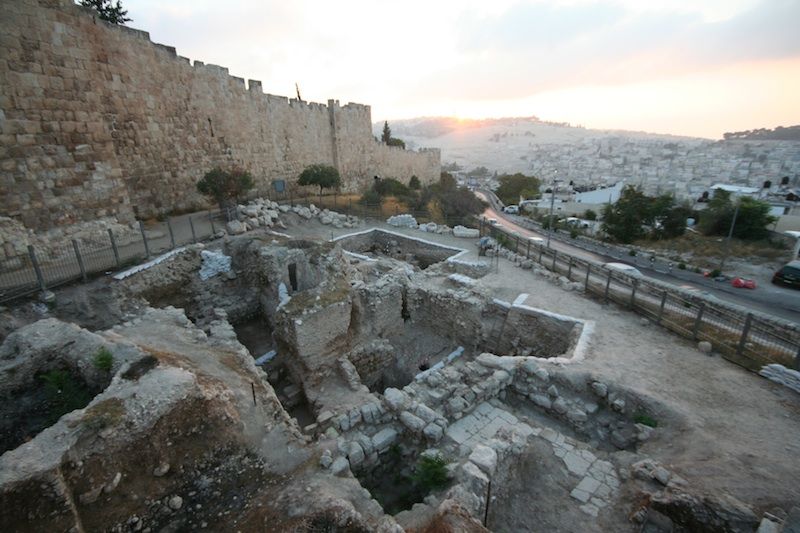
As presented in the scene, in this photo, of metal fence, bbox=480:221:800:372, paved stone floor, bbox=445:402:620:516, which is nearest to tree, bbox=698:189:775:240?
metal fence, bbox=480:221:800:372

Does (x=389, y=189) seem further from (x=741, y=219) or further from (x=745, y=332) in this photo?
(x=741, y=219)

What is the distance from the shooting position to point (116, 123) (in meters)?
14.1

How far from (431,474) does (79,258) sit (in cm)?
1038

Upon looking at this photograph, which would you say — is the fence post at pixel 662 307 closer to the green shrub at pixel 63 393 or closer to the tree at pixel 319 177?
the green shrub at pixel 63 393

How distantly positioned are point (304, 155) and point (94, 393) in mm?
21567

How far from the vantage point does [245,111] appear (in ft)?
67.4

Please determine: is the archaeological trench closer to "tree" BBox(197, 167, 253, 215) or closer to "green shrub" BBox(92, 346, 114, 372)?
"green shrub" BBox(92, 346, 114, 372)

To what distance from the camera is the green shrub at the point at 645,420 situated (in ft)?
22.2

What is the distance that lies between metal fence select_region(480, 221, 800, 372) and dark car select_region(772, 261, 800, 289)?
45.1ft

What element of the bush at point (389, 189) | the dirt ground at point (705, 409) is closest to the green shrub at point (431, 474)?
the dirt ground at point (705, 409)

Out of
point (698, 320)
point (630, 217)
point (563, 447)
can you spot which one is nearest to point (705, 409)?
point (563, 447)

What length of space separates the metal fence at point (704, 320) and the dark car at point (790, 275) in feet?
45.1

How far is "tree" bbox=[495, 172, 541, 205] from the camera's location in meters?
62.3

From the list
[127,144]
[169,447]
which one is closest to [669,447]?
[169,447]
